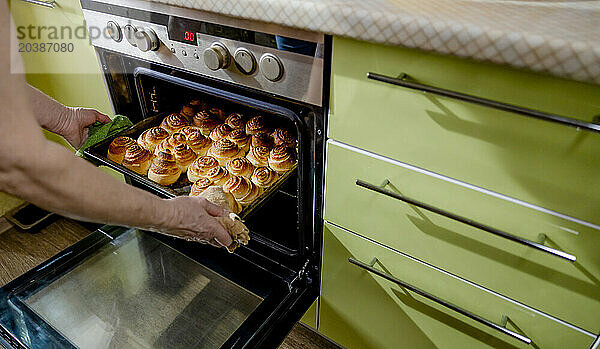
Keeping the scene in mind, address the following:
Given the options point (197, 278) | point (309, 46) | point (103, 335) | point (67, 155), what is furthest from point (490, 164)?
point (103, 335)

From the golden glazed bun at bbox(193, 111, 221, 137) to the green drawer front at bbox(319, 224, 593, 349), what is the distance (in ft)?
1.65

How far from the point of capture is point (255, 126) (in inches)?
48.1

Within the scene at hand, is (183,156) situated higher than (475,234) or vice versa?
(475,234)

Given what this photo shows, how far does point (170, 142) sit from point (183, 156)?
68 millimetres

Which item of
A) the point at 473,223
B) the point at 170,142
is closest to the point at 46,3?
the point at 170,142

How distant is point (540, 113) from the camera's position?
0.63m

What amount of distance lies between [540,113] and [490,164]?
12 cm

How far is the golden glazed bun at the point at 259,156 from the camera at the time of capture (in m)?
1.15

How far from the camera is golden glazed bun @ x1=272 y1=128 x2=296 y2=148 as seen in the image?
1.14 meters

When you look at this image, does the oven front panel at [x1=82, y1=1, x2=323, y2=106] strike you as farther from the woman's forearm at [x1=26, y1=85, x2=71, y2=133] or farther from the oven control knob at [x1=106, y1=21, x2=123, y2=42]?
the woman's forearm at [x1=26, y1=85, x2=71, y2=133]

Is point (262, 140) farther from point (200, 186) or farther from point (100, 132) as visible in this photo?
point (100, 132)

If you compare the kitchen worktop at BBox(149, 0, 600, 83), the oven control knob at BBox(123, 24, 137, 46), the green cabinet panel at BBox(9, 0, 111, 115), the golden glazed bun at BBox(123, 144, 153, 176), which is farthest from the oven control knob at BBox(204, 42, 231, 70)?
the green cabinet panel at BBox(9, 0, 111, 115)

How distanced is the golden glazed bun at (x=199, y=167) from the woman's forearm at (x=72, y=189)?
459mm

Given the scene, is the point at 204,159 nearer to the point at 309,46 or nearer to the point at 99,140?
the point at 99,140
